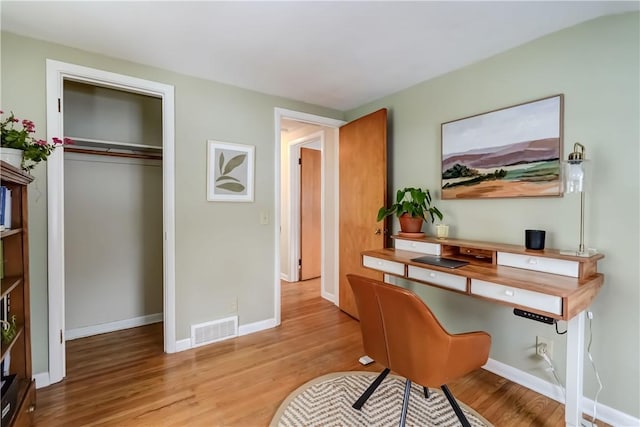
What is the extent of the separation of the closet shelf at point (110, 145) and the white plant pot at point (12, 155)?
105cm

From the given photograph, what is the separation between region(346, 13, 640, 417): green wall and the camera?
1590 millimetres

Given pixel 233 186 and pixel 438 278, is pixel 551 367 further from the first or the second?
pixel 233 186

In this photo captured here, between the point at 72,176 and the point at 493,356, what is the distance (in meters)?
3.75

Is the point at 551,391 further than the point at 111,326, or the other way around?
the point at 111,326

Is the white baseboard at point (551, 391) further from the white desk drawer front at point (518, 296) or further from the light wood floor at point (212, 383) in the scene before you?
the white desk drawer front at point (518, 296)

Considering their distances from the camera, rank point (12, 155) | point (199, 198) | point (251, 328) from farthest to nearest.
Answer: point (251, 328) < point (199, 198) < point (12, 155)

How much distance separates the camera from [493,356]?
2166mm

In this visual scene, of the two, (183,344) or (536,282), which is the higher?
(536,282)

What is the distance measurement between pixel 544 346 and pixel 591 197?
98cm

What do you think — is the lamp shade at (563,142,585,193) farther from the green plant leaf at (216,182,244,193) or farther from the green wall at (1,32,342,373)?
the green plant leaf at (216,182,244,193)

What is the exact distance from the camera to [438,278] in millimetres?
1856

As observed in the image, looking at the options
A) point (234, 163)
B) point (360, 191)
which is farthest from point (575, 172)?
point (234, 163)

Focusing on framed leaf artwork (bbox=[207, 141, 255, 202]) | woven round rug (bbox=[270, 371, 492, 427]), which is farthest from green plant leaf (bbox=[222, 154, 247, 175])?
woven round rug (bbox=[270, 371, 492, 427])

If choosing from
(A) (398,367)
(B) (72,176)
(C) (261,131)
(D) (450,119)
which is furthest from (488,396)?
(B) (72,176)
